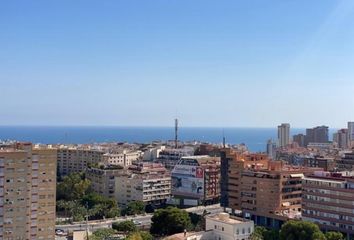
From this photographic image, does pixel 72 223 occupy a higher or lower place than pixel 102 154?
lower

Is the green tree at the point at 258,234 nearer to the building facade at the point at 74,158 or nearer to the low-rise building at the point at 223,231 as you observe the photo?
the low-rise building at the point at 223,231

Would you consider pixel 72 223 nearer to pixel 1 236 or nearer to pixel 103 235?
pixel 103 235

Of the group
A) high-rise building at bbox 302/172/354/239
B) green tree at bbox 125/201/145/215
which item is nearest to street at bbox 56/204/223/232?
green tree at bbox 125/201/145/215

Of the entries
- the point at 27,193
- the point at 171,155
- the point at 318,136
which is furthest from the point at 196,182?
the point at 318,136

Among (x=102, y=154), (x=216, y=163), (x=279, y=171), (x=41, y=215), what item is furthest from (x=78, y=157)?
(x=41, y=215)

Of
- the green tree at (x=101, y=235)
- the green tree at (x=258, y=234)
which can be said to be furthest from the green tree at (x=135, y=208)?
the green tree at (x=258, y=234)
